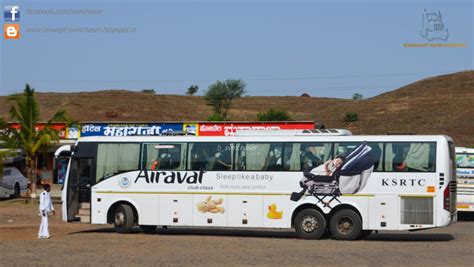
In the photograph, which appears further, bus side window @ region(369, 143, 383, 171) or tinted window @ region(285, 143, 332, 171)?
tinted window @ region(285, 143, 332, 171)

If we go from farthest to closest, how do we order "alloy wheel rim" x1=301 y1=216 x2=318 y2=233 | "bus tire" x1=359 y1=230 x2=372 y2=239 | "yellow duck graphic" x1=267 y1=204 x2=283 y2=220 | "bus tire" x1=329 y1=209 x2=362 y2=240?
"bus tire" x1=359 y1=230 x2=372 y2=239 < "yellow duck graphic" x1=267 y1=204 x2=283 y2=220 < "alloy wheel rim" x1=301 y1=216 x2=318 y2=233 < "bus tire" x1=329 y1=209 x2=362 y2=240

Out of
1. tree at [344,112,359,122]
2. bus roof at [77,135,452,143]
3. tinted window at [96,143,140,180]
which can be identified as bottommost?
tinted window at [96,143,140,180]

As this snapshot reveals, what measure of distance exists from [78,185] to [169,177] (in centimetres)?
290

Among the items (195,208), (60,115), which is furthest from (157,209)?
(60,115)

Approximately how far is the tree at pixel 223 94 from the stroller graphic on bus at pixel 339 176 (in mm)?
73555

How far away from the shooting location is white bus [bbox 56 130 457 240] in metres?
21.1

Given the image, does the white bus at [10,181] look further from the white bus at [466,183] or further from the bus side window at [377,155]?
the bus side window at [377,155]

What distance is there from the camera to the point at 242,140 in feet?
74.3

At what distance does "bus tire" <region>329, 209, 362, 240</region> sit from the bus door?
7327 millimetres

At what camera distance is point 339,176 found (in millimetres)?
21766

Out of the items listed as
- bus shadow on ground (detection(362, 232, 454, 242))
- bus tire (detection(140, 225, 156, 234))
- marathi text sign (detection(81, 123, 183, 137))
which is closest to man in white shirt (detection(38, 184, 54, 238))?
bus tire (detection(140, 225, 156, 234))

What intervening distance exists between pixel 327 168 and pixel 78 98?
8908cm

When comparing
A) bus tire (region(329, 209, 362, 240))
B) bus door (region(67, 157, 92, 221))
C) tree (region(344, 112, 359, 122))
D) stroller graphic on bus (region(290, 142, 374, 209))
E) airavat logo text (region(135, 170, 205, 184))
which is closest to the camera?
bus tire (region(329, 209, 362, 240))

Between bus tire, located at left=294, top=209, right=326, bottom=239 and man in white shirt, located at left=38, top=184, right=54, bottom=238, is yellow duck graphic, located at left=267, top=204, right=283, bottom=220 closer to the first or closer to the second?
bus tire, located at left=294, top=209, right=326, bottom=239
